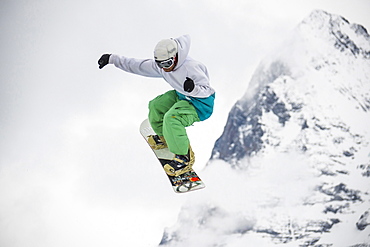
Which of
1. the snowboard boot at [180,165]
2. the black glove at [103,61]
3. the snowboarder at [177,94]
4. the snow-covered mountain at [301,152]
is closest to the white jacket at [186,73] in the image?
the snowboarder at [177,94]

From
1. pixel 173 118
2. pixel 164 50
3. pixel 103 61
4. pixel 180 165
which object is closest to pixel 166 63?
pixel 164 50

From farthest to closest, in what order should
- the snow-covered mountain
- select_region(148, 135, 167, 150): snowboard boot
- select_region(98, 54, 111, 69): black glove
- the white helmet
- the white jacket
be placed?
the snow-covered mountain, select_region(148, 135, 167, 150): snowboard boot, select_region(98, 54, 111, 69): black glove, the white jacket, the white helmet

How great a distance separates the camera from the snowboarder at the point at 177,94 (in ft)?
9.59

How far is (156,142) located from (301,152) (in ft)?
32.3

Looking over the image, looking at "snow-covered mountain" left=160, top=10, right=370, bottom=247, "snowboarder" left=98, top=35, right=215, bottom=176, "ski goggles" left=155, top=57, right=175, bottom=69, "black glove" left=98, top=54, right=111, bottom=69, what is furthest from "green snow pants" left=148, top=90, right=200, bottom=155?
"snow-covered mountain" left=160, top=10, right=370, bottom=247

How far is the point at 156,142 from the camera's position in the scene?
3533mm

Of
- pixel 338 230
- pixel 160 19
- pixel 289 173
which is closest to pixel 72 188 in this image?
pixel 160 19

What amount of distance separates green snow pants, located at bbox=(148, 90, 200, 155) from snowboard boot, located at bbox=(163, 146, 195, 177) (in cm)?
16

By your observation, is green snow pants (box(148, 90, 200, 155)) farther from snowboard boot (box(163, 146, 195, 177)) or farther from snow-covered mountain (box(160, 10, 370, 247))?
snow-covered mountain (box(160, 10, 370, 247))

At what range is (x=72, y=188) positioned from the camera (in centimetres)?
643

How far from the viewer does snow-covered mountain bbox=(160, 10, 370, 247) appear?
1112cm

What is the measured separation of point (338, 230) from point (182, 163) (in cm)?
1086

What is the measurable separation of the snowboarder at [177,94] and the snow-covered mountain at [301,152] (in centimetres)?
677

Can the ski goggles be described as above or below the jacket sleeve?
below
